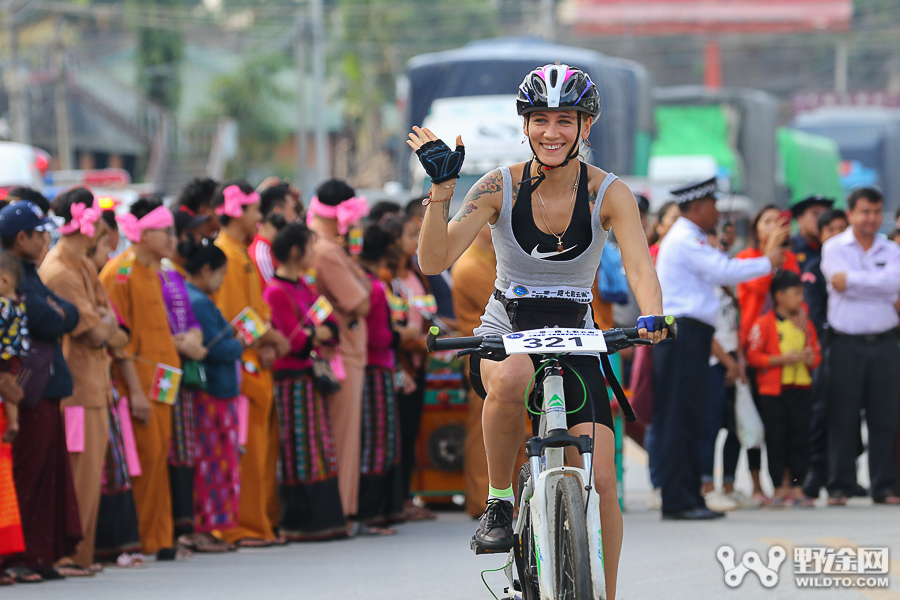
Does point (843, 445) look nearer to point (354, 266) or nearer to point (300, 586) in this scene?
point (354, 266)

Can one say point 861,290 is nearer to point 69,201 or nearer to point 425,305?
point 425,305

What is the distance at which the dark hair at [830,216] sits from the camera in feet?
36.1

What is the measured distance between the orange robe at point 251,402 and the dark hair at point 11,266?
1789 millimetres

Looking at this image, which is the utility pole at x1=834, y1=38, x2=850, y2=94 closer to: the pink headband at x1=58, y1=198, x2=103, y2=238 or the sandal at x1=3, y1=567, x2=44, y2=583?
the pink headband at x1=58, y1=198, x2=103, y2=238

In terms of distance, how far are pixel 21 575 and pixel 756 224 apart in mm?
6226

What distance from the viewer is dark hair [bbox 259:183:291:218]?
9.70 m

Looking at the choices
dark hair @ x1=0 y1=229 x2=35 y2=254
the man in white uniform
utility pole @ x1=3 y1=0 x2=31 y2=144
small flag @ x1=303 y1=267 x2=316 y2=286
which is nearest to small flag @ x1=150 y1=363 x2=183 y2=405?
dark hair @ x1=0 y1=229 x2=35 y2=254

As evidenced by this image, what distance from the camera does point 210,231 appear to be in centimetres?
940

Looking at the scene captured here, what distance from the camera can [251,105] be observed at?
4594cm

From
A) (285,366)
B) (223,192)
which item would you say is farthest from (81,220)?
(285,366)

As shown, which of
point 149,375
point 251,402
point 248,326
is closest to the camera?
point 149,375

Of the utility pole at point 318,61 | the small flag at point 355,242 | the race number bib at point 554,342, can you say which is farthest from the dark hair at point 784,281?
the utility pole at point 318,61

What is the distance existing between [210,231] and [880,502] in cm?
548

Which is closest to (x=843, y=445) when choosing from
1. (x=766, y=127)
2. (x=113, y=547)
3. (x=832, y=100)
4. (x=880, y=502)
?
(x=880, y=502)
